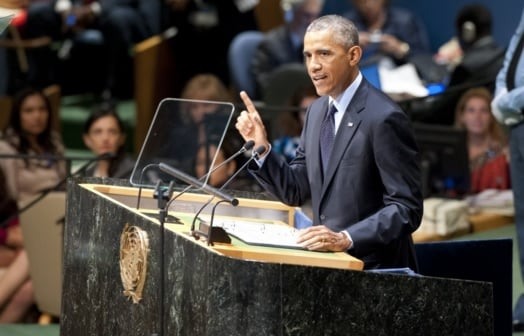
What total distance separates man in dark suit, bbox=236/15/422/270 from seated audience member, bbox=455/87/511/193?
4481 mm

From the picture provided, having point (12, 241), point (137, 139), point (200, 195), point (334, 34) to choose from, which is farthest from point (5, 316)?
point (334, 34)

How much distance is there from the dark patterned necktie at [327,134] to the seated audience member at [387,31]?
5.39m

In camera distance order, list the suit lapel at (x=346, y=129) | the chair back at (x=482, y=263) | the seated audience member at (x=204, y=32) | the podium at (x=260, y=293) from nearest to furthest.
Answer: the podium at (x=260, y=293)
the suit lapel at (x=346, y=129)
the chair back at (x=482, y=263)
the seated audience member at (x=204, y=32)

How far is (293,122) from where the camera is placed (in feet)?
29.1

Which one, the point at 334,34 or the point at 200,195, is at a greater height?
the point at 334,34

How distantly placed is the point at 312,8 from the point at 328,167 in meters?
5.89

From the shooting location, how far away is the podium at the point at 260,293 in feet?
13.3

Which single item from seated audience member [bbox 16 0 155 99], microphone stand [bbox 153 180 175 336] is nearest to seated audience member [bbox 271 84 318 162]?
seated audience member [bbox 16 0 155 99]

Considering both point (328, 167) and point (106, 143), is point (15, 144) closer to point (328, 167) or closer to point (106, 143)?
point (106, 143)

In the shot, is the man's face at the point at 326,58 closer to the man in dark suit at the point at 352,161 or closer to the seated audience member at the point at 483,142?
the man in dark suit at the point at 352,161

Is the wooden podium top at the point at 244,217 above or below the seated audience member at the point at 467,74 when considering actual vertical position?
below

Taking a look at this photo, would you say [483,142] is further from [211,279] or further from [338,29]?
[211,279]

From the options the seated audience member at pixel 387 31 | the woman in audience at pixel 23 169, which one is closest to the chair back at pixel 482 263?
the woman in audience at pixel 23 169

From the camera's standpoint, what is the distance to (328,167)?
4.73m
